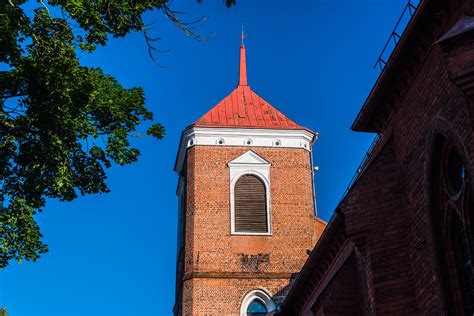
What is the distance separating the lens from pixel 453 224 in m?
10.0

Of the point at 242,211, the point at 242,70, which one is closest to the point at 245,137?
the point at 242,211

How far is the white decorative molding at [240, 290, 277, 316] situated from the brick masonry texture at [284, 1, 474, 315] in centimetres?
1395

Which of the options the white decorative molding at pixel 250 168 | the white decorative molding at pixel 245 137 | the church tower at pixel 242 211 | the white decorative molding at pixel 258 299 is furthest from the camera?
the white decorative molding at pixel 245 137

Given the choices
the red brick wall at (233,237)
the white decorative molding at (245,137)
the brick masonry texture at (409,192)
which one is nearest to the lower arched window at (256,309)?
the red brick wall at (233,237)

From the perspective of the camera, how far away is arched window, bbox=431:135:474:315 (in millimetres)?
9500

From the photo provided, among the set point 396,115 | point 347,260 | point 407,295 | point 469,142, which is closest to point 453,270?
point 407,295

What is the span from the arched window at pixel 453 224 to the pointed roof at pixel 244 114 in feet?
64.8

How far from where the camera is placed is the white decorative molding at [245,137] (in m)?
29.4

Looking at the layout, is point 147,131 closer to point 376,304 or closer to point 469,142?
point 376,304

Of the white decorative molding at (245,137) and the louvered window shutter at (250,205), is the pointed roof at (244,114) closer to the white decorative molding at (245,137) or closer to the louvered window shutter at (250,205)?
the white decorative molding at (245,137)

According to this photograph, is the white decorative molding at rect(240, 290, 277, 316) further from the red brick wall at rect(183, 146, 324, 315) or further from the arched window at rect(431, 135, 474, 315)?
the arched window at rect(431, 135, 474, 315)

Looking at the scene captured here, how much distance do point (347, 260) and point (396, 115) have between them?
353 cm

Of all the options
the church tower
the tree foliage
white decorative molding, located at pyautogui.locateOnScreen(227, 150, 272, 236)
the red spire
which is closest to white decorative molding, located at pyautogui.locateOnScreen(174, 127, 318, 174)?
the church tower

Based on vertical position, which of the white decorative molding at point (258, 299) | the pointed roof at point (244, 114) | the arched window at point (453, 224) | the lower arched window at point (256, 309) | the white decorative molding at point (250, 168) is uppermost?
the pointed roof at point (244, 114)
